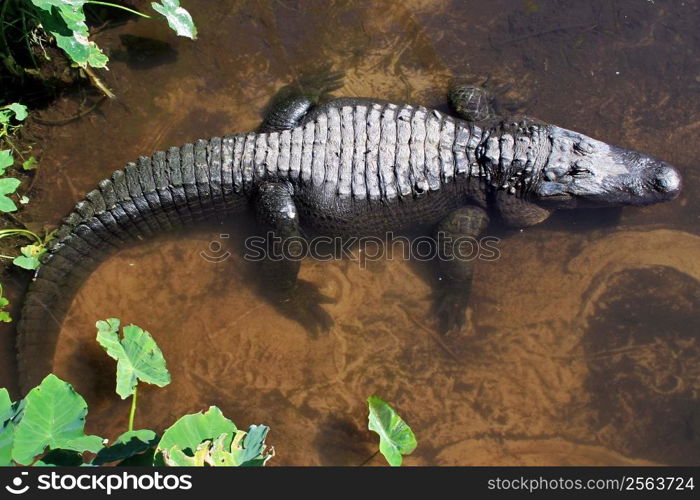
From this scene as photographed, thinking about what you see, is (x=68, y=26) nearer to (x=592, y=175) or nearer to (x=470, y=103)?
(x=470, y=103)

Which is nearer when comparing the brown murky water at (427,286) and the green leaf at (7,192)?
the green leaf at (7,192)

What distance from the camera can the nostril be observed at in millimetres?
5211

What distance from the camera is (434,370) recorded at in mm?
5141

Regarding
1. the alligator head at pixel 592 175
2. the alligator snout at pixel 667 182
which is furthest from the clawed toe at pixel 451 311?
the alligator snout at pixel 667 182

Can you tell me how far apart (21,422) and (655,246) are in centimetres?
484

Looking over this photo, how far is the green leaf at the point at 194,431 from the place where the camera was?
3523 millimetres

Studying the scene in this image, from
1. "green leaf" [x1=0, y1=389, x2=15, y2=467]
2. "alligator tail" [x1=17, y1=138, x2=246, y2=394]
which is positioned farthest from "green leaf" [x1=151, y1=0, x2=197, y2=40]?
"green leaf" [x1=0, y1=389, x2=15, y2=467]

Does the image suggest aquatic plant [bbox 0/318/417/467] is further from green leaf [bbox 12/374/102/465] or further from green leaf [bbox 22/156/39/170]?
green leaf [bbox 22/156/39/170]

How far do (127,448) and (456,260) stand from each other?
2918mm

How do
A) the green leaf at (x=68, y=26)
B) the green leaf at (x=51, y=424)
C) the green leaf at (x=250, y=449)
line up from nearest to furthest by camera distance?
the green leaf at (x=51, y=424), the green leaf at (x=250, y=449), the green leaf at (x=68, y=26)

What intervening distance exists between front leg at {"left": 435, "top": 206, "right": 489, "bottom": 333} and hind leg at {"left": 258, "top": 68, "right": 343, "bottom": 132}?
5.07 ft

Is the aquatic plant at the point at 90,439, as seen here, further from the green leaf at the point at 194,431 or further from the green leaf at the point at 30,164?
the green leaf at the point at 30,164

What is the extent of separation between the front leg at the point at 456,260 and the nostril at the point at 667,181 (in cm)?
142
